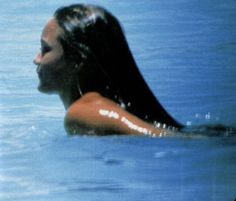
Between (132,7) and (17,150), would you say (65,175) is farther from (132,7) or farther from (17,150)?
(132,7)

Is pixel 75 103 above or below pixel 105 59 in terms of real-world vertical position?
below

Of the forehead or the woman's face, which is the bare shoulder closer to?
the woman's face

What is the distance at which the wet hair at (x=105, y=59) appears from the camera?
2084 millimetres

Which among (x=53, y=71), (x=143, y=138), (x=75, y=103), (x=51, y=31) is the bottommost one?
(x=143, y=138)

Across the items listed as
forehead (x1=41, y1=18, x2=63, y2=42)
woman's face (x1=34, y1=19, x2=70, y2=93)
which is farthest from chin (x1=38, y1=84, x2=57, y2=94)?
forehead (x1=41, y1=18, x2=63, y2=42)

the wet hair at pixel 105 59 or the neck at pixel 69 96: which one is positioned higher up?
the wet hair at pixel 105 59

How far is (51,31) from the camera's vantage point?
6.87ft

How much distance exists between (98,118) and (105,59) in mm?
192

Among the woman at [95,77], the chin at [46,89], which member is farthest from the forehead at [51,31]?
the chin at [46,89]

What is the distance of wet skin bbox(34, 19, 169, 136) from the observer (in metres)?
2.09

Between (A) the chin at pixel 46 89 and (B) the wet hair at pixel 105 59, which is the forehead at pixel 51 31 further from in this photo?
(A) the chin at pixel 46 89

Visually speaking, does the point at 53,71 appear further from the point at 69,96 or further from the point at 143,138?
the point at 143,138

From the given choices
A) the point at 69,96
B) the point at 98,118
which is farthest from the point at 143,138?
the point at 69,96

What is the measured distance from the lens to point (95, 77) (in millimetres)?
2119
